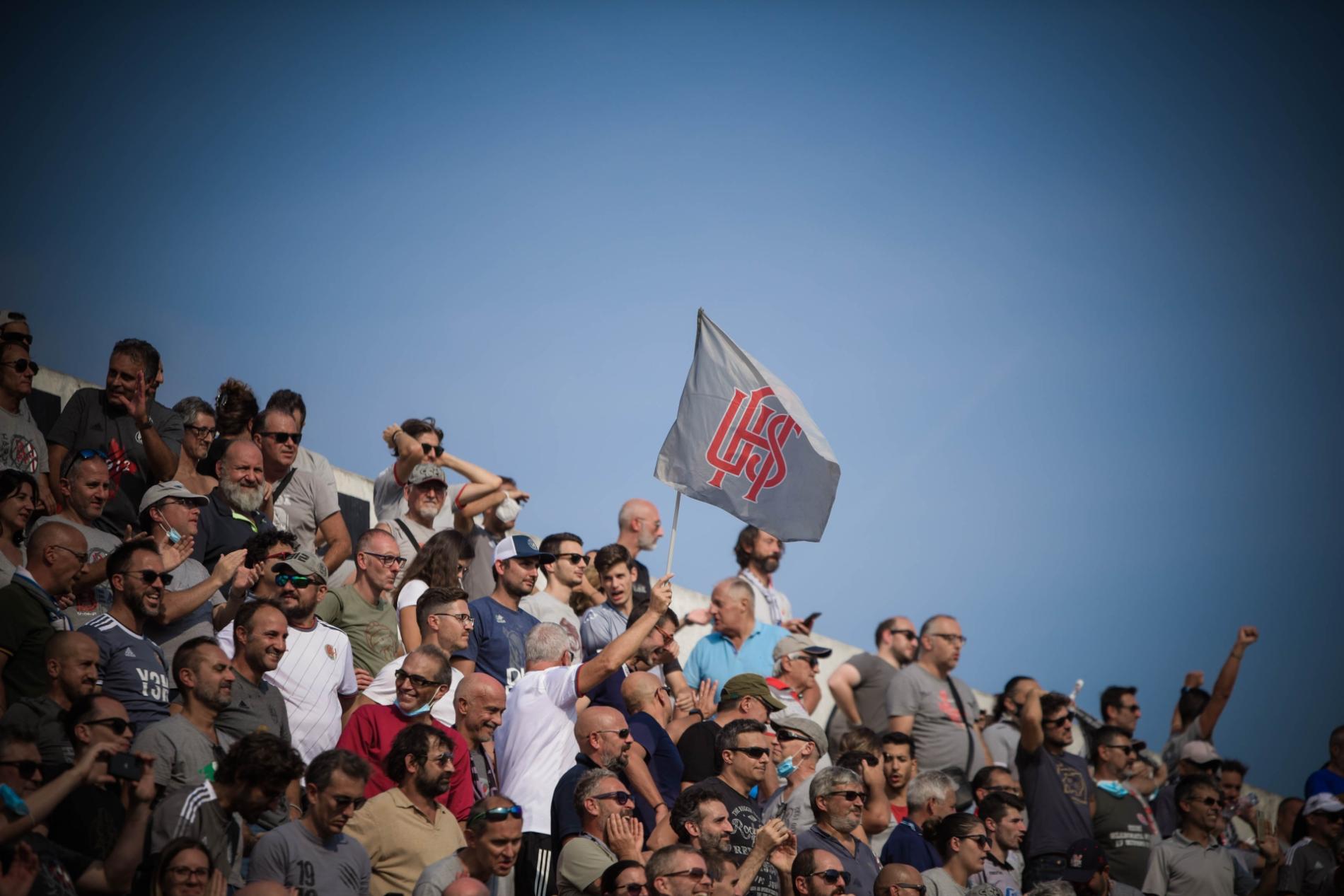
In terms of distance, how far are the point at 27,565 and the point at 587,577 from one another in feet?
16.3

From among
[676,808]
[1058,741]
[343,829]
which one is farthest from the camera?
[1058,741]

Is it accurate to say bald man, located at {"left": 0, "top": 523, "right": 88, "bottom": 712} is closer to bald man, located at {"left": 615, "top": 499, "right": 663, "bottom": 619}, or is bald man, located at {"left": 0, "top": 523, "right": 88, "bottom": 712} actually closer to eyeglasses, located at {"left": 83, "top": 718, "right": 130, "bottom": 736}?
eyeglasses, located at {"left": 83, "top": 718, "right": 130, "bottom": 736}

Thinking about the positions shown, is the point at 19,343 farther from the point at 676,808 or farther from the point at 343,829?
the point at 676,808

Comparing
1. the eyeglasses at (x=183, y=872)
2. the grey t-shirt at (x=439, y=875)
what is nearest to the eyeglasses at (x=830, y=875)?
the grey t-shirt at (x=439, y=875)

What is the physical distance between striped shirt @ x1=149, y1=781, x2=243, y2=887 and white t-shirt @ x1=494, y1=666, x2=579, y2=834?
6.42ft

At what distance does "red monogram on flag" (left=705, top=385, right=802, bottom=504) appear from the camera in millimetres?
10242

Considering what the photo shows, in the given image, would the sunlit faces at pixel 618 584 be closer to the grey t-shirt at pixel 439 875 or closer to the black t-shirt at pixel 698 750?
the black t-shirt at pixel 698 750

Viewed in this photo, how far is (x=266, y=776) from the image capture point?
6242mm

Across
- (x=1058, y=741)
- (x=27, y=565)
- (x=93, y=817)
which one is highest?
(x=1058, y=741)

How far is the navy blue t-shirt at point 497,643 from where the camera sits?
9.02 metres

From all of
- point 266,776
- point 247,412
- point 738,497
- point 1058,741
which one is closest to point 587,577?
point 738,497

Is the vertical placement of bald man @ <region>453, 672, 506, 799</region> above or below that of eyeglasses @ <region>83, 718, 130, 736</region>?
above

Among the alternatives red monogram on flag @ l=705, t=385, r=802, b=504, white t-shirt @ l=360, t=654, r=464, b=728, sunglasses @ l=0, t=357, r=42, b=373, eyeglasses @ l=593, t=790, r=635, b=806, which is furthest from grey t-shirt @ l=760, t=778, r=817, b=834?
sunglasses @ l=0, t=357, r=42, b=373

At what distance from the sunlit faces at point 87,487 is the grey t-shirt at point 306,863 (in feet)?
8.08
